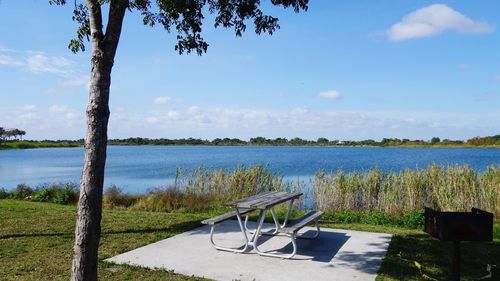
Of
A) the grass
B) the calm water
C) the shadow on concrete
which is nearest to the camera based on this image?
the grass

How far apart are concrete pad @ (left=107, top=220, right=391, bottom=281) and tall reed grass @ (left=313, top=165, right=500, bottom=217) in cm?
362

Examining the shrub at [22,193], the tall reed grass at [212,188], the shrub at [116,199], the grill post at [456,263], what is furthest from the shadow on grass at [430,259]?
the shrub at [22,193]

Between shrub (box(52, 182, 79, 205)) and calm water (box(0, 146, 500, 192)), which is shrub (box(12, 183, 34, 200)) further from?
calm water (box(0, 146, 500, 192))

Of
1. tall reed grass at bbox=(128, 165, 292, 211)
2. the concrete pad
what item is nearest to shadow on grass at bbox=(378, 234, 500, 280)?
the concrete pad

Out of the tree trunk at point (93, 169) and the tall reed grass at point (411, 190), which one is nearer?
the tree trunk at point (93, 169)

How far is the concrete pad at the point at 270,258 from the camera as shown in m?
5.14

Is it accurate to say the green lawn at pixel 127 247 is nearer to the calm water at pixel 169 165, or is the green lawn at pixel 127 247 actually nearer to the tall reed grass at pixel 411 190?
the tall reed grass at pixel 411 190

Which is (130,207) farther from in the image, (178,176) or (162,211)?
(178,176)

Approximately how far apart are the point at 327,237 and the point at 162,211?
5.00 metres

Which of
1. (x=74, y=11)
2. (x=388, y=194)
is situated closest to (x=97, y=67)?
(x=74, y=11)

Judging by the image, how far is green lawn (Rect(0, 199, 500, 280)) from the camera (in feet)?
16.7

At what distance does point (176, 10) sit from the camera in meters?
5.43

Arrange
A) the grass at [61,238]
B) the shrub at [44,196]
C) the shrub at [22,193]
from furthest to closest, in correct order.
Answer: the shrub at [22,193] → the shrub at [44,196] → the grass at [61,238]

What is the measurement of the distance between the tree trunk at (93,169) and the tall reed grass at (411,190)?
832 centimetres
